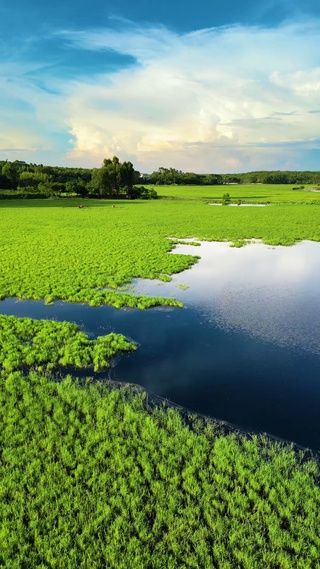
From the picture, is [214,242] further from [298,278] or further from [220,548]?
[220,548]

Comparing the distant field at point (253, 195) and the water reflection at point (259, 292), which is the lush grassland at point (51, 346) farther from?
the distant field at point (253, 195)

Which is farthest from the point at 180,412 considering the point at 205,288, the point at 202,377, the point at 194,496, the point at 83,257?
the point at 83,257

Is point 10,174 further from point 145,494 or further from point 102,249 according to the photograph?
point 145,494

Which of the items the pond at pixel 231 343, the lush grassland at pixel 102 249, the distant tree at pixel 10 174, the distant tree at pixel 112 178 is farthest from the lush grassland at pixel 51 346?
the distant tree at pixel 10 174

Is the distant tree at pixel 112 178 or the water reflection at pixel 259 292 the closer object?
the water reflection at pixel 259 292

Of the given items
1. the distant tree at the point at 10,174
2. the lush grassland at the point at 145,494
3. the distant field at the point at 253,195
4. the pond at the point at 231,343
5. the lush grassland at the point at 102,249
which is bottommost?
the lush grassland at the point at 145,494
